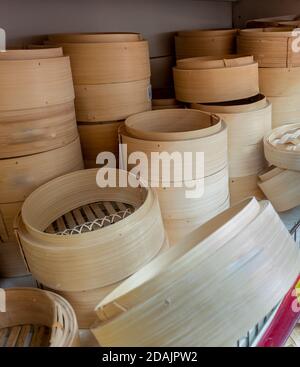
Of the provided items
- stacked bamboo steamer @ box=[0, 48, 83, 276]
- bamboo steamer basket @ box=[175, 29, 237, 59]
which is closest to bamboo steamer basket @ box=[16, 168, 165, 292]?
stacked bamboo steamer @ box=[0, 48, 83, 276]

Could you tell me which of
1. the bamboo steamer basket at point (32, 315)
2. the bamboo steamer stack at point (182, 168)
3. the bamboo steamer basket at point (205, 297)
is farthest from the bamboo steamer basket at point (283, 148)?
the bamboo steamer basket at point (32, 315)

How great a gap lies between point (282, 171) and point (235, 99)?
0.37 metres

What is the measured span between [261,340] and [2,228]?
0.88 metres

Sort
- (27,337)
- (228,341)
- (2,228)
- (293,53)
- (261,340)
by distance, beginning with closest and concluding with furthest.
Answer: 1. (228,341)
2. (261,340)
3. (27,337)
4. (2,228)
5. (293,53)

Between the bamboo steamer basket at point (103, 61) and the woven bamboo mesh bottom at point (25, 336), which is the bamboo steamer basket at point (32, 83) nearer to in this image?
the bamboo steamer basket at point (103, 61)

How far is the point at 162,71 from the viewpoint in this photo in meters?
2.38

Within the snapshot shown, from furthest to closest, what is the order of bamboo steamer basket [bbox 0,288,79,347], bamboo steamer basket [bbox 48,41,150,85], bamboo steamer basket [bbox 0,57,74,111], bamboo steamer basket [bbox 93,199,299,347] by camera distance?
bamboo steamer basket [bbox 48,41,150,85] < bamboo steamer basket [bbox 0,57,74,111] < bamboo steamer basket [bbox 0,288,79,347] < bamboo steamer basket [bbox 93,199,299,347]

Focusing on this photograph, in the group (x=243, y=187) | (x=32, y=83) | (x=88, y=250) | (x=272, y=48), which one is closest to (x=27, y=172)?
(x=32, y=83)

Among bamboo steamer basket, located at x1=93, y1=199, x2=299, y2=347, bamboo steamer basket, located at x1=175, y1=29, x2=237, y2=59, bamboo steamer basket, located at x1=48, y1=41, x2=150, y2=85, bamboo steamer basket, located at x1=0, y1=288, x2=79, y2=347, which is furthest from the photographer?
bamboo steamer basket, located at x1=175, y1=29, x2=237, y2=59

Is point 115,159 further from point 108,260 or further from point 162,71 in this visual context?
point 162,71

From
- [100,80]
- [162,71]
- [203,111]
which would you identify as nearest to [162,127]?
[203,111]

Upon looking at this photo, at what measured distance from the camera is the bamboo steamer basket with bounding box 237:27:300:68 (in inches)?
67.9

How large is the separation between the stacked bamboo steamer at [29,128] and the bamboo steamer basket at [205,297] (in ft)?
2.03

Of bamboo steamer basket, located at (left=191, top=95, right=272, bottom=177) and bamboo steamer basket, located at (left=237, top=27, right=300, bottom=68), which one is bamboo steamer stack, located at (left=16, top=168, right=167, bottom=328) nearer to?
bamboo steamer basket, located at (left=191, top=95, right=272, bottom=177)
